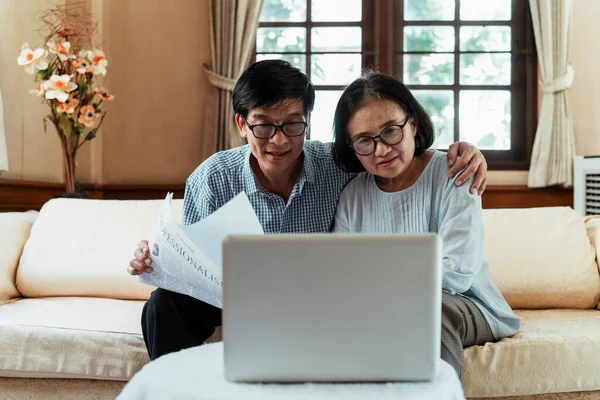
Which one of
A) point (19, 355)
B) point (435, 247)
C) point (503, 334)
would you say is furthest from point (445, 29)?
point (435, 247)

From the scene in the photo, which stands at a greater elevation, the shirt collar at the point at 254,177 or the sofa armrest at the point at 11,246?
the shirt collar at the point at 254,177

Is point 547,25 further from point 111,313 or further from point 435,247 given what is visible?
point 435,247

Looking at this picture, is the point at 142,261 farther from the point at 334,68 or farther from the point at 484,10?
the point at 484,10

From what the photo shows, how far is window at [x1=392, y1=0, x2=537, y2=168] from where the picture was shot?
4117 millimetres

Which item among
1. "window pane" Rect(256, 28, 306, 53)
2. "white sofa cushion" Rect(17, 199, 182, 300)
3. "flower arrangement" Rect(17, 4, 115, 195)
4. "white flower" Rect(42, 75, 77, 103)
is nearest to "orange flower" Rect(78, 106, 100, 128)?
"flower arrangement" Rect(17, 4, 115, 195)

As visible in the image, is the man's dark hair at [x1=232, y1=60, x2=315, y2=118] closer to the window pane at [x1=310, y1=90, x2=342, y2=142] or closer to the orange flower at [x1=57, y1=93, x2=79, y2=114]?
the orange flower at [x1=57, y1=93, x2=79, y2=114]

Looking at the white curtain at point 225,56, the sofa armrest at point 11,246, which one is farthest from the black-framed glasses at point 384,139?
the white curtain at point 225,56

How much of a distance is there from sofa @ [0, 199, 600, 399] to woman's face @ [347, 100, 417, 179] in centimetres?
47

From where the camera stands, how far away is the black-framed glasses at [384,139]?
5.17 feet

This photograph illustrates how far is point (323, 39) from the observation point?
420cm

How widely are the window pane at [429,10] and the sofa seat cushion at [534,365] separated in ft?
9.07

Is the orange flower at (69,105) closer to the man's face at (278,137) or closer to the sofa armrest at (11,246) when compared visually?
the sofa armrest at (11,246)

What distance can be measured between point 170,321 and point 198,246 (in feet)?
1.23

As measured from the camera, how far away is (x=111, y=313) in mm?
2041
